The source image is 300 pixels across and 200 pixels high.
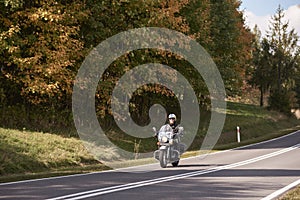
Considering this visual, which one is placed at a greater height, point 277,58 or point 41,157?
point 277,58

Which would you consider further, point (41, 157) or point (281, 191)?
point (41, 157)

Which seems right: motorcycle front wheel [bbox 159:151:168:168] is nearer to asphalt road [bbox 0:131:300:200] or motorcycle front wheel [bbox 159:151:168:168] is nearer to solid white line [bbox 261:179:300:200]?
asphalt road [bbox 0:131:300:200]

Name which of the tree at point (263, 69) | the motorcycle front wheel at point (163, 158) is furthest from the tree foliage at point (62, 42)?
the tree at point (263, 69)

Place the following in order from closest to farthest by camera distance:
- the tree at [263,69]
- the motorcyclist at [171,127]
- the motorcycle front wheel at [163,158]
A: the motorcycle front wheel at [163,158] → the motorcyclist at [171,127] → the tree at [263,69]

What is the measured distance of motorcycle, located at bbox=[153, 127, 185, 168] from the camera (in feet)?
51.0

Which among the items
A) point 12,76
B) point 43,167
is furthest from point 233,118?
point 43,167

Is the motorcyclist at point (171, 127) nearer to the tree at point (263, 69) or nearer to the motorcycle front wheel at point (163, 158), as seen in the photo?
the motorcycle front wheel at point (163, 158)

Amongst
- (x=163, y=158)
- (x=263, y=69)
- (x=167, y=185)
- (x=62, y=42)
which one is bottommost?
(x=167, y=185)

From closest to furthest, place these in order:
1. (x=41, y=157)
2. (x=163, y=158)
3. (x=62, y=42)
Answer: (x=163, y=158) < (x=41, y=157) < (x=62, y=42)

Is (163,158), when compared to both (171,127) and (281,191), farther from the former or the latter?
(281,191)

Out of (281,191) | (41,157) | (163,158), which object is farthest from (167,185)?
(41,157)

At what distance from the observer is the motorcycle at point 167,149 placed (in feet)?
51.0

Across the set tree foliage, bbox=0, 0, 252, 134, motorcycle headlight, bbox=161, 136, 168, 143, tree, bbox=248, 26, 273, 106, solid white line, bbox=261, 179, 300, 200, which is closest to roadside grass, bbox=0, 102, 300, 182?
motorcycle headlight, bbox=161, 136, 168, 143

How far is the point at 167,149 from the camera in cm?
1570
